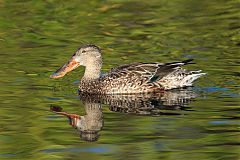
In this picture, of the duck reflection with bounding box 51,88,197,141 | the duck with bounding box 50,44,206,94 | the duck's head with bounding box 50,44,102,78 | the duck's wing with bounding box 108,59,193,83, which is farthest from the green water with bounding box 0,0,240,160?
the duck's wing with bounding box 108,59,193,83

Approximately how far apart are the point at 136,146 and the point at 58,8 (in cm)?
1082

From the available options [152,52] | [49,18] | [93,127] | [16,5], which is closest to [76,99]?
[93,127]

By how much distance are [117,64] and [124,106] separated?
2963 millimetres

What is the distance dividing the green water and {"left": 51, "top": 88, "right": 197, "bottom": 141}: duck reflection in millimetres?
70

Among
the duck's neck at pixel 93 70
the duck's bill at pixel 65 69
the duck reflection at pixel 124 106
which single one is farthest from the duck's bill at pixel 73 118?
the duck's neck at pixel 93 70

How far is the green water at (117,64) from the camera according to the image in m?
10.7

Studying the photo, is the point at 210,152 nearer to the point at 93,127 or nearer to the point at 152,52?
the point at 93,127

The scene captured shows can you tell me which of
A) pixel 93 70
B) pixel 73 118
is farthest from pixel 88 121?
pixel 93 70

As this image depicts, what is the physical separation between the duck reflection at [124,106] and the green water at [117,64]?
70 mm

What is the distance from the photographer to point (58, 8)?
21.1 meters

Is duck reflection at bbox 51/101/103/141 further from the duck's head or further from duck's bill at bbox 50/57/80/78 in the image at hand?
the duck's head

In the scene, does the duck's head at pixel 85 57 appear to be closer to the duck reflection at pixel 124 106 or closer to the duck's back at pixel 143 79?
the duck's back at pixel 143 79

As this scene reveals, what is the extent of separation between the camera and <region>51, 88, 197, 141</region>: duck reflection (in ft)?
39.2

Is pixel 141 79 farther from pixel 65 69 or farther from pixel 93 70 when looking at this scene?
pixel 65 69
